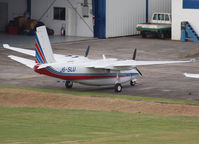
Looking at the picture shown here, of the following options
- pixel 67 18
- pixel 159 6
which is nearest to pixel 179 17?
pixel 159 6

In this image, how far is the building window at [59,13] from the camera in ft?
174

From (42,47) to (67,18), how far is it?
27.0 m

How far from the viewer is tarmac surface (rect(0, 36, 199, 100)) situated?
27812mm

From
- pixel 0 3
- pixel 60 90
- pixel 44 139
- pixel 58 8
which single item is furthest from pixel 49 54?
pixel 0 3

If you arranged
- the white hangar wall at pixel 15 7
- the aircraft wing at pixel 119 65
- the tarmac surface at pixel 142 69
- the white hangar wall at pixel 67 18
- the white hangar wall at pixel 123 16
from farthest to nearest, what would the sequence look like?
the white hangar wall at pixel 15 7 < the white hangar wall at pixel 67 18 < the white hangar wall at pixel 123 16 < the tarmac surface at pixel 142 69 < the aircraft wing at pixel 119 65

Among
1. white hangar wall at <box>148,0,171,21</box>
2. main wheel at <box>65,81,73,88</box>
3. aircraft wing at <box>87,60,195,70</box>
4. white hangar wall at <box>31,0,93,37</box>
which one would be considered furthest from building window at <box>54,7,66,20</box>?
aircraft wing at <box>87,60,195,70</box>

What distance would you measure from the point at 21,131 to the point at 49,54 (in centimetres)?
983

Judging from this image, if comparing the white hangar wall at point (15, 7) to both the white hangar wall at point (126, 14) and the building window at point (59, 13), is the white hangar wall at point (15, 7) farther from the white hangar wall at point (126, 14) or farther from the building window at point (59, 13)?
the white hangar wall at point (126, 14)

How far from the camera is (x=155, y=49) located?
43.7m

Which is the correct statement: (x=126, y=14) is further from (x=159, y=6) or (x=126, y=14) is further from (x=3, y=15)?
(x=3, y=15)

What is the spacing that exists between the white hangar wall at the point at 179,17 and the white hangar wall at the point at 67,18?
819 centimetres

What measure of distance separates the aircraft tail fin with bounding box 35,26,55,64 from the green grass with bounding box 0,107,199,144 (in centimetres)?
412

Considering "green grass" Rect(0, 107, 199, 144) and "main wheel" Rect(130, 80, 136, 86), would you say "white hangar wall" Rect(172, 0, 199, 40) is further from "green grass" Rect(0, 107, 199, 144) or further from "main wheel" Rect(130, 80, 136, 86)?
"green grass" Rect(0, 107, 199, 144)

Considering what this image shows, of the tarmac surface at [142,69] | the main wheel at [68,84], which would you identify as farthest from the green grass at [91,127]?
the tarmac surface at [142,69]
